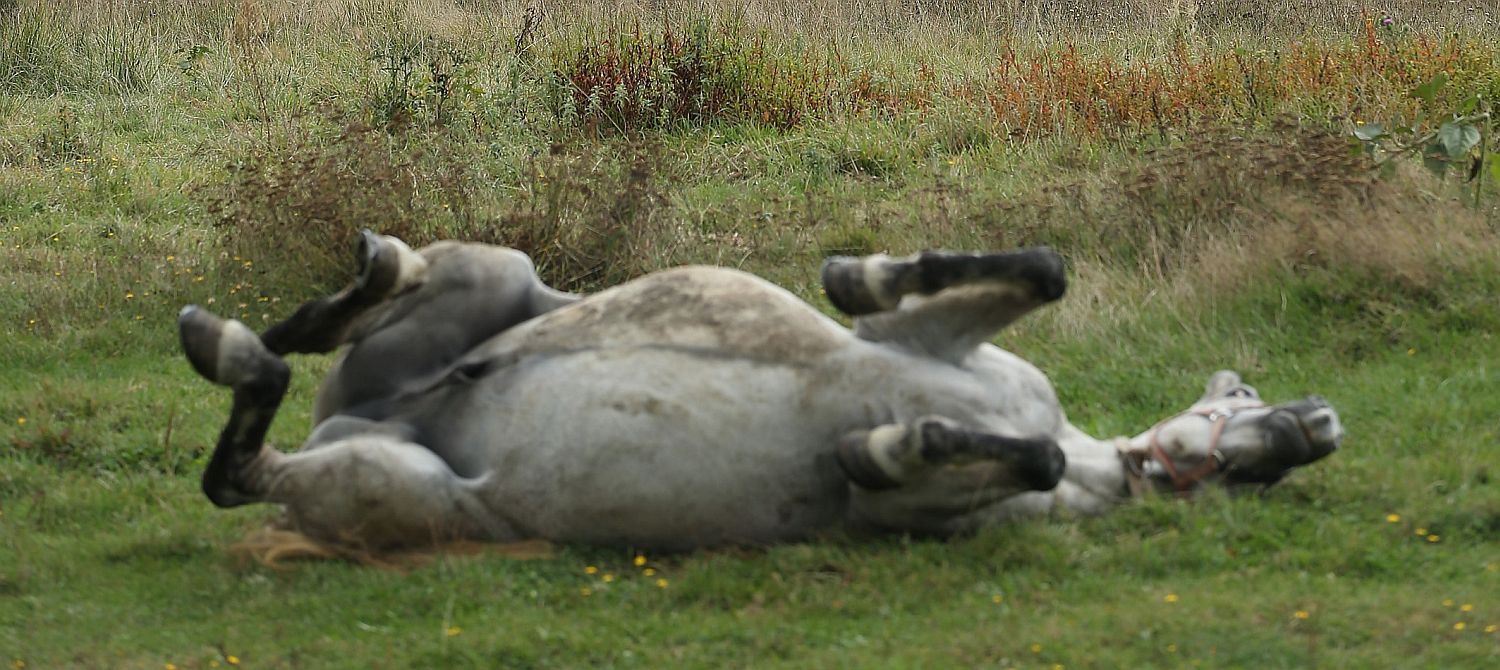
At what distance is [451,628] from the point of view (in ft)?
14.9

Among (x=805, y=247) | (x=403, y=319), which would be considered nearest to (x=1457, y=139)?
(x=805, y=247)

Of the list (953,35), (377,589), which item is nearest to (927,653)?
(377,589)

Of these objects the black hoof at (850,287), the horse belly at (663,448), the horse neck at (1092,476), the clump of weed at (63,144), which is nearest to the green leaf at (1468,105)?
the horse neck at (1092,476)

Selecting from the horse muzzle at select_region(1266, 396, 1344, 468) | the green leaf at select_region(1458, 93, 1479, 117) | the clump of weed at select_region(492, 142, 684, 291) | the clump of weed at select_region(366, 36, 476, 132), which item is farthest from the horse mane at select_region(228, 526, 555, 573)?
the green leaf at select_region(1458, 93, 1479, 117)

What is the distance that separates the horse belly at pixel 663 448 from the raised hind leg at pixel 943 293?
0.27 metres

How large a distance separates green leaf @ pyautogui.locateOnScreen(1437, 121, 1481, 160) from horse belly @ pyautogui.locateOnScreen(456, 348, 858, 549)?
4248 millimetres

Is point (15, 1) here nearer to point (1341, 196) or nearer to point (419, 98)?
point (419, 98)

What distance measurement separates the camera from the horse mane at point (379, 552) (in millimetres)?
Answer: 4844

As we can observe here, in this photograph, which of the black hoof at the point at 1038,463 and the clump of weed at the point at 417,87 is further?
the clump of weed at the point at 417,87

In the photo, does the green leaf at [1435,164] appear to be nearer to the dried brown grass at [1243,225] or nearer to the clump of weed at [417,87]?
the dried brown grass at [1243,225]

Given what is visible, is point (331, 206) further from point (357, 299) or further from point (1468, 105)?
point (1468, 105)

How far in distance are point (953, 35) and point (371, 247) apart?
10.4 m

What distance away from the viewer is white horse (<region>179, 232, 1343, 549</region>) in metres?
4.66

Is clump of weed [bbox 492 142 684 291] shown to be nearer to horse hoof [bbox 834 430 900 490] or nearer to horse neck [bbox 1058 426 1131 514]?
horse neck [bbox 1058 426 1131 514]
